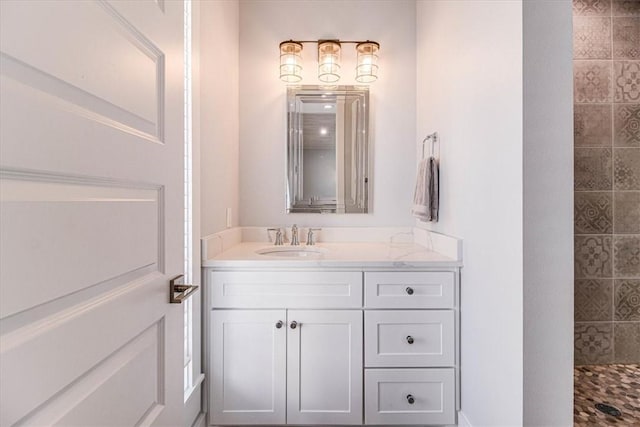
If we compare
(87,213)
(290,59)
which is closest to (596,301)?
(290,59)

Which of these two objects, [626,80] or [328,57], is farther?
[328,57]

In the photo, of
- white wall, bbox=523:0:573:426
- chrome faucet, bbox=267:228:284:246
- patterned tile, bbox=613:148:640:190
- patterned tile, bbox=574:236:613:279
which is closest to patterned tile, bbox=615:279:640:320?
patterned tile, bbox=574:236:613:279

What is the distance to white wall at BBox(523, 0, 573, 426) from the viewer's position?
3.31 ft

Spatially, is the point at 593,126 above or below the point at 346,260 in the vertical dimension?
above

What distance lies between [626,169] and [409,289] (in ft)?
5.22

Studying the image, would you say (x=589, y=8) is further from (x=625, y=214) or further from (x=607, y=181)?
(x=625, y=214)

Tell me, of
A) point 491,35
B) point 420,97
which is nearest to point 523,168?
point 491,35

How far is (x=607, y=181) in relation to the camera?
6.23ft

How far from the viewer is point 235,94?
2.09 meters

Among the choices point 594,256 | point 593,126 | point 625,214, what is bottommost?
point 594,256

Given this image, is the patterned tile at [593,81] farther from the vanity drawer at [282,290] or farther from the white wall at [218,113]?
the white wall at [218,113]

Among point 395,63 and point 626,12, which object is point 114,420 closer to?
point 395,63

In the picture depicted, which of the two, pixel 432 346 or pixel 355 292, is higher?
pixel 355 292

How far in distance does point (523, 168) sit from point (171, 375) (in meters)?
1.22
